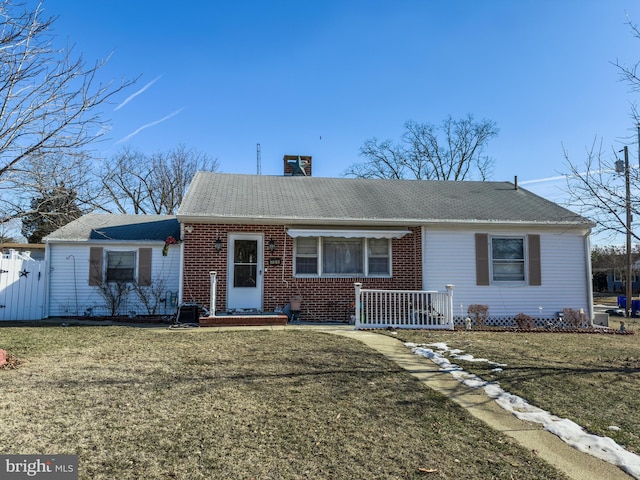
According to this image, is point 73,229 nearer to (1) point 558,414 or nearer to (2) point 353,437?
(2) point 353,437

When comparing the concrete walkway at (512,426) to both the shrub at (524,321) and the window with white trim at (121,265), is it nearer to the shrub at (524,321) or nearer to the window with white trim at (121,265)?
the shrub at (524,321)

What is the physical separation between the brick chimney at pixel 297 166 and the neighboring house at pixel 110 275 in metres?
5.93

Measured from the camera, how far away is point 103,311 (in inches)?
480

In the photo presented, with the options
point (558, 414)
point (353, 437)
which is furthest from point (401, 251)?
point (353, 437)

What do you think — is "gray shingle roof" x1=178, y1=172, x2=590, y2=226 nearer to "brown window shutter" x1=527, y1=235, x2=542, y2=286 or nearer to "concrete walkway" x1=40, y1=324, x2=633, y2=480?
"brown window shutter" x1=527, y1=235, x2=542, y2=286

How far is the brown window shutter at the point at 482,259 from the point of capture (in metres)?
12.4

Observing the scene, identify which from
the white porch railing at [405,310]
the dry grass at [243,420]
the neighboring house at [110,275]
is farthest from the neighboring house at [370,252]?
the dry grass at [243,420]

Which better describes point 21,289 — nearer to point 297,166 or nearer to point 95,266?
point 95,266

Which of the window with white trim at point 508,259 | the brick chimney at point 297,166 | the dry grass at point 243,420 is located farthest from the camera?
the brick chimney at point 297,166

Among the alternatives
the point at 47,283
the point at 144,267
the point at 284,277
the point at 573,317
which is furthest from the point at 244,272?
the point at 573,317

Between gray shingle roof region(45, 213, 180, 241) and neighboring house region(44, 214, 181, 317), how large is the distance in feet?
0.19

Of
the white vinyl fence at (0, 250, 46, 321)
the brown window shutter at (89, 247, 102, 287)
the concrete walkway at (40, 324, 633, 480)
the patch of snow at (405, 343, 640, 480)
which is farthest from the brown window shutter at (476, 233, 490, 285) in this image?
the white vinyl fence at (0, 250, 46, 321)

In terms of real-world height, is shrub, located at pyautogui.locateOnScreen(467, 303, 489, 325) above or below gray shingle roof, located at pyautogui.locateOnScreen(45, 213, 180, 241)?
below

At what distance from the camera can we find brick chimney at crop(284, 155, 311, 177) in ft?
54.9
